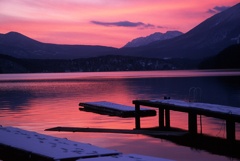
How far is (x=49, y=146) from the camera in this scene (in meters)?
16.7

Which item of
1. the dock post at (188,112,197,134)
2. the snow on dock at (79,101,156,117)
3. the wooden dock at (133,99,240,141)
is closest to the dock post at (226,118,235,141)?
the wooden dock at (133,99,240,141)

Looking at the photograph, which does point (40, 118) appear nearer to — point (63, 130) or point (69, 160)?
point (63, 130)

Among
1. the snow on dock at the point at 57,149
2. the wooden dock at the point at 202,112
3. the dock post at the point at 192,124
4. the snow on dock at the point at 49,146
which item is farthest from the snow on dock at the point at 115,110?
the snow on dock at the point at 57,149

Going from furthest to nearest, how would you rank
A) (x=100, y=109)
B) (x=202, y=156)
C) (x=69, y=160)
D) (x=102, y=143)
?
1. (x=100, y=109)
2. (x=102, y=143)
3. (x=202, y=156)
4. (x=69, y=160)

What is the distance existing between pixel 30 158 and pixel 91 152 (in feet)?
7.53

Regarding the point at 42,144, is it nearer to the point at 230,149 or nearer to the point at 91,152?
the point at 91,152

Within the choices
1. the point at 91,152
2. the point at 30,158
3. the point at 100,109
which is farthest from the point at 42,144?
the point at 100,109

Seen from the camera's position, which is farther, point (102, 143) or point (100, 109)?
point (100, 109)

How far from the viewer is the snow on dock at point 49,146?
1497cm

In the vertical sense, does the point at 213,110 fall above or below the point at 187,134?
above

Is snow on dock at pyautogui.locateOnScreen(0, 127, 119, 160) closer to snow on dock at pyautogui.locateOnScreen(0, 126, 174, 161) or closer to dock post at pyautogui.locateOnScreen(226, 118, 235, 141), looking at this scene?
snow on dock at pyautogui.locateOnScreen(0, 126, 174, 161)

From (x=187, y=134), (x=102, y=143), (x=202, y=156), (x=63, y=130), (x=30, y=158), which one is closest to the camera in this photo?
(x=30, y=158)

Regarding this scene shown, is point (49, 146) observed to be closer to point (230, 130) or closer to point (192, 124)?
point (230, 130)

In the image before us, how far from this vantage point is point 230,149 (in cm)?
2061
